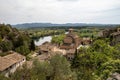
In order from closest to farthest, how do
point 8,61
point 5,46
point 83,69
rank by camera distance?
1. point 83,69
2. point 8,61
3. point 5,46

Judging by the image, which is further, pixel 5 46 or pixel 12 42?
pixel 12 42

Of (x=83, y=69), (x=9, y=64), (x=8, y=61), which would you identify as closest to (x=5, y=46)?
(x=8, y=61)

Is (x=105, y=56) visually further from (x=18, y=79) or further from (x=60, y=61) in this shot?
(x=18, y=79)

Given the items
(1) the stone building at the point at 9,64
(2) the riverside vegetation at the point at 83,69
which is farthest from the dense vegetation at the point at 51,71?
(1) the stone building at the point at 9,64

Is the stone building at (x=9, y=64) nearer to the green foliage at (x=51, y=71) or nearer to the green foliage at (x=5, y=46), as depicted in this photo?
the green foliage at (x=51, y=71)

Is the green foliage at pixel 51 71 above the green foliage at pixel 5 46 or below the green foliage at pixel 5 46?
above

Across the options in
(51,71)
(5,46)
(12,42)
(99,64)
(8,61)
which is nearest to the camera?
(51,71)

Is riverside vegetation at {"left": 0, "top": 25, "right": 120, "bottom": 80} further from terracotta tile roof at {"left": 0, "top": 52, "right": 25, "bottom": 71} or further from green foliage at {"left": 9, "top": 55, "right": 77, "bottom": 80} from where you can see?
terracotta tile roof at {"left": 0, "top": 52, "right": 25, "bottom": 71}

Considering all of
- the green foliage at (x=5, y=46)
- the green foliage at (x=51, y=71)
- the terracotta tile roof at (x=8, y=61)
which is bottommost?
the green foliage at (x=5, y=46)

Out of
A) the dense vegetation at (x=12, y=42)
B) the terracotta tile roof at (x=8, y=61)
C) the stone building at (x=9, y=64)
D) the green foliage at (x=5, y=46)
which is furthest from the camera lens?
the dense vegetation at (x=12, y=42)

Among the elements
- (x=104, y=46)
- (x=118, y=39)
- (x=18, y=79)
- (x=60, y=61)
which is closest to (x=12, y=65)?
(x=60, y=61)

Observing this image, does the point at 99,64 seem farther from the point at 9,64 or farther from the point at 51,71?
the point at 9,64

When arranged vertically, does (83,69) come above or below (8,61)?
above

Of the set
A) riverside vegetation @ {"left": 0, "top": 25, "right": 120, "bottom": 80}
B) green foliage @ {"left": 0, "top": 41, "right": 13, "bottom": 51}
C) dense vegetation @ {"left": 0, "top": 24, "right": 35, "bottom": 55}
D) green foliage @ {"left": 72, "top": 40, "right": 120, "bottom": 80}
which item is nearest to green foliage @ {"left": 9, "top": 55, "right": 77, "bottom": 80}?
riverside vegetation @ {"left": 0, "top": 25, "right": 120, "bottom": 80}
